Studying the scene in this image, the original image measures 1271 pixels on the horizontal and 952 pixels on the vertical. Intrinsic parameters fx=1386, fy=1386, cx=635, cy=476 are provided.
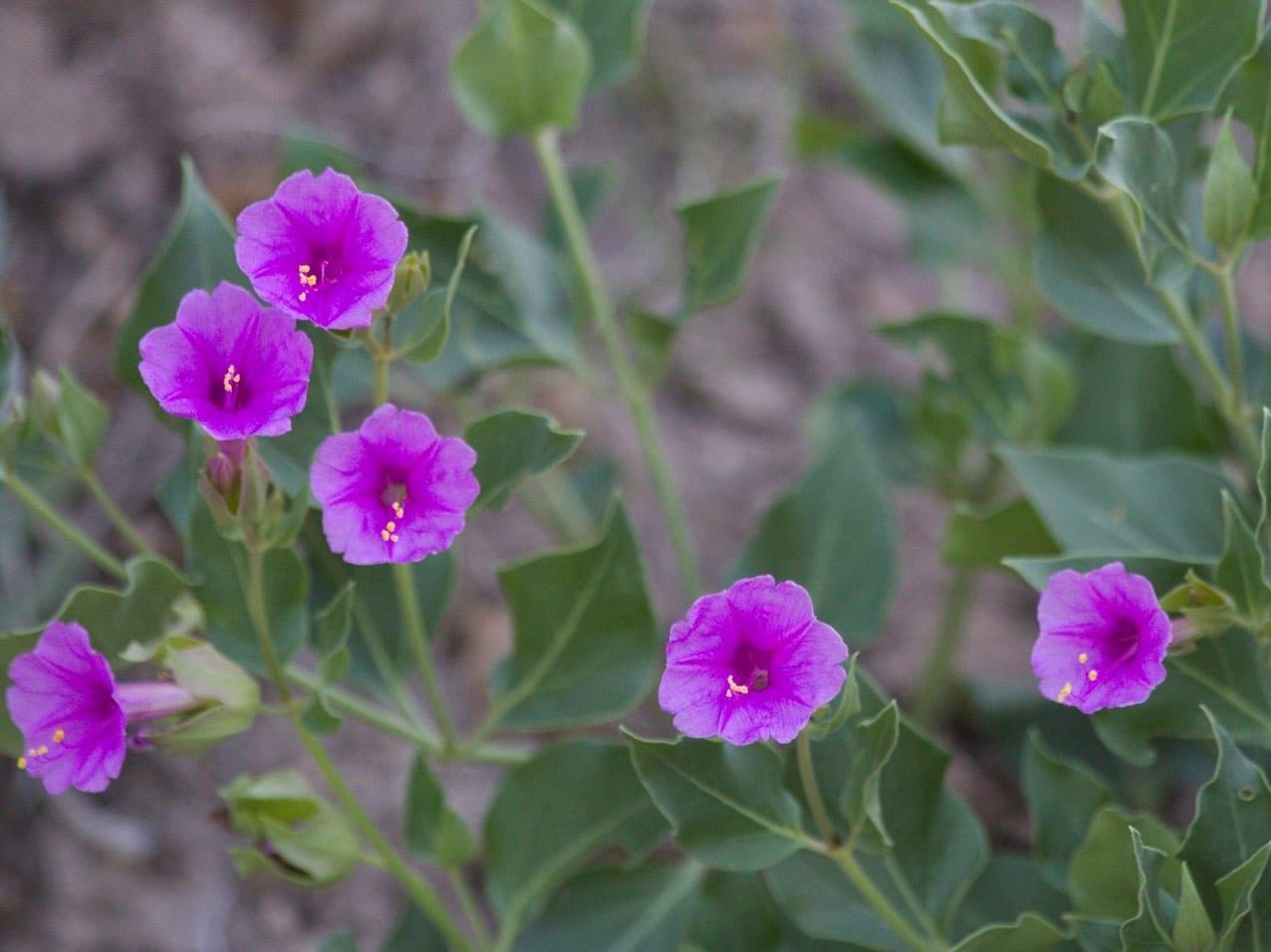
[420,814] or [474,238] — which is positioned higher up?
[474,238]

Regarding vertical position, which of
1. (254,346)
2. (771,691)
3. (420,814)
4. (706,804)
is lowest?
(420,814)

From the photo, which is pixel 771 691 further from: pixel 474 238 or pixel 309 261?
pixel 474 238

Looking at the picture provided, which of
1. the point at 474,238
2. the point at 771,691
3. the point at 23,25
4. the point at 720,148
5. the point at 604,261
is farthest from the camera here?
the point at 720,148

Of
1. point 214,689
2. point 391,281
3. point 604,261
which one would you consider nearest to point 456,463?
point 391,281

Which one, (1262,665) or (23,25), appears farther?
(23,25)

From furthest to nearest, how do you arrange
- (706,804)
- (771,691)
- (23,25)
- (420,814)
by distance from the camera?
(23,25) < (420,814) < (706,804) < (771,691)

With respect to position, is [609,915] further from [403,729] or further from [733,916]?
[403,729]

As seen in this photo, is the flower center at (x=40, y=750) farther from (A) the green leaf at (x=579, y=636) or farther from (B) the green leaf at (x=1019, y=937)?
(B) the green leaf at (x=1019, y=937)

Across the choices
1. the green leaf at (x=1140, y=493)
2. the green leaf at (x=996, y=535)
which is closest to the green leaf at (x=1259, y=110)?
the green leaf at (x=1140, y=493)
